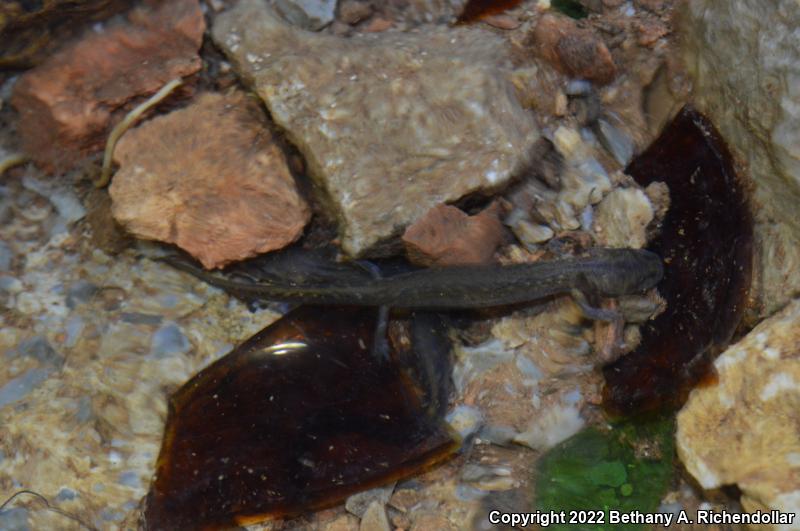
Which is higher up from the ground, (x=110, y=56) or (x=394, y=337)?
(x=110, y=56)

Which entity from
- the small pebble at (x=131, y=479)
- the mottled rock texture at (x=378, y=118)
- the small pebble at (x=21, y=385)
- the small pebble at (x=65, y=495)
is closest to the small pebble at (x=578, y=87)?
the mottled rock texture at (x=378, y=118)

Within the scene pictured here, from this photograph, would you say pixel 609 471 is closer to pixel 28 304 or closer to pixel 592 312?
pixel 592 312

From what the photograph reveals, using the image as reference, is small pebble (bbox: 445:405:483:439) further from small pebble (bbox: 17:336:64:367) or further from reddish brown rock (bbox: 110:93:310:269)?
small pebble (bbox: 17:336:64:367)

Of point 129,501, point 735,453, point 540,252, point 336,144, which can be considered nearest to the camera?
point 735,453

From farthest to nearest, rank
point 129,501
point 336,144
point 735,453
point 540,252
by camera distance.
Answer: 1. point 540,252
2. point 336,144
3. point 129,501
4. point 735,453

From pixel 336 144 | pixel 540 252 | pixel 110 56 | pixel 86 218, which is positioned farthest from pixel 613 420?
pixel 110 56

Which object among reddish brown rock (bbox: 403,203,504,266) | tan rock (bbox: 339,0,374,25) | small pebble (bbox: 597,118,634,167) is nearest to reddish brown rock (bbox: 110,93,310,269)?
reddish brown rock (bbox: 403,203,504,266)

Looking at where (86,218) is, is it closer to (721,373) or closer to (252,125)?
(252,125)
